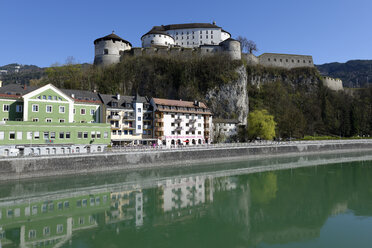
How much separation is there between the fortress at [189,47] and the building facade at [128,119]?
2991 centimetres

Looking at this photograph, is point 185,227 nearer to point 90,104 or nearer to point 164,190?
point 164,190

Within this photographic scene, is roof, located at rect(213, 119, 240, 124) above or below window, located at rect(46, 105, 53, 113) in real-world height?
below

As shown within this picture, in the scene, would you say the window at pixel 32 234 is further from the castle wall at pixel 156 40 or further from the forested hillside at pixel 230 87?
the castle wall at pixel 156 40

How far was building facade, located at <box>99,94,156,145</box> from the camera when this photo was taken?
44531mm

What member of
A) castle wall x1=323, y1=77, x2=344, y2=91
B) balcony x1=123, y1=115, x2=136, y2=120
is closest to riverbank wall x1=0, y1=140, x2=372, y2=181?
balcony x1=123, y1=115, x2=136, y2=120

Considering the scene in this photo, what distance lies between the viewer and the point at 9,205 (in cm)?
2047

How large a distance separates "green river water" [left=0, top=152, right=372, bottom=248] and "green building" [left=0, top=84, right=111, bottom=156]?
6489 mm

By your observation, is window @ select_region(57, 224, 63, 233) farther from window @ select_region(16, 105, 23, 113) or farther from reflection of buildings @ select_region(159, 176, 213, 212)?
window @ select_region(16, 105, 23, 113)

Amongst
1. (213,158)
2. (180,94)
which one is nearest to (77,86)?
(180,94)

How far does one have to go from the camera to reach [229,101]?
2665 inches

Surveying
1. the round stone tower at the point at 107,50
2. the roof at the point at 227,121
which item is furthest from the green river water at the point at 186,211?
the round stone tower at the point at 107,50

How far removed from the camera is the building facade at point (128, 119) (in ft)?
146

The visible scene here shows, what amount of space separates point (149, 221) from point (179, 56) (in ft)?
207

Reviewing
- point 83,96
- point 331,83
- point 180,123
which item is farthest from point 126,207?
point 331,83
